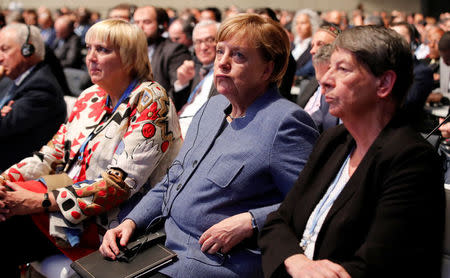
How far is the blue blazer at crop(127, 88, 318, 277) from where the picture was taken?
5.15 ft

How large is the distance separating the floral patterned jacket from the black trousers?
0.30 meters

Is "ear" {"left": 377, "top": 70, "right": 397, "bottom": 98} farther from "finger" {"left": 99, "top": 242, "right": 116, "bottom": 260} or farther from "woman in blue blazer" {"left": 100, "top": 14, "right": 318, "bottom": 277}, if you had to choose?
"finger" {"left": 99, "top": 242, "right": 116, "bottom": 260}

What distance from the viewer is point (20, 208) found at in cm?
198

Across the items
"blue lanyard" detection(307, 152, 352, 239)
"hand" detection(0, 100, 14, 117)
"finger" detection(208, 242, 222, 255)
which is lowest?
"finger" detection(208, 242, 222, 255)

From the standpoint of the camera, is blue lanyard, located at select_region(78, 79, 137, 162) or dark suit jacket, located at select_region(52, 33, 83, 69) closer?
blue lanyard, located at select_region(78, 79, 137, 162)

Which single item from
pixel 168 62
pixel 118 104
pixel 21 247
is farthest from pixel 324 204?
pixel 168 62

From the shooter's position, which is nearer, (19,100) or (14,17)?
(19,100)

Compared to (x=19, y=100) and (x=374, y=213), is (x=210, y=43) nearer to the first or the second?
(x=19, y=100)

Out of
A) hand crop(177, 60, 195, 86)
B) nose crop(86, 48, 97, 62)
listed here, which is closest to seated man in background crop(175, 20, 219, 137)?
hand crop(177, 60, 195, 86)

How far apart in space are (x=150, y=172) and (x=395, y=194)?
1.17 m

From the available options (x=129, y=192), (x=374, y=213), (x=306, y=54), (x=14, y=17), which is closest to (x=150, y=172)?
(x=129, y=192)

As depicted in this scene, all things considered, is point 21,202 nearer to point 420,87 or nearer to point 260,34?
point 260,34

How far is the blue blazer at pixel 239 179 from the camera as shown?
1.57 meters

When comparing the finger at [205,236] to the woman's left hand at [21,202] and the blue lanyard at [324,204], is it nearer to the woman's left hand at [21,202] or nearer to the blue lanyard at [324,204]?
the blue lanyard at [324,204]
